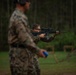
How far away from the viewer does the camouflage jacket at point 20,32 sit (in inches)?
176

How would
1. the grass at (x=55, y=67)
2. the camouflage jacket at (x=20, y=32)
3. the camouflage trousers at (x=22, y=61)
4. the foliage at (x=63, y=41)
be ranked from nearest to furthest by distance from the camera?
1. the camouflage jacket at (x=20, y=32)
2. the camouflage trousers at (x=22, y=61)
3. the grass at (x=55, y=67)
4. the foliage at (x=63, y=41)

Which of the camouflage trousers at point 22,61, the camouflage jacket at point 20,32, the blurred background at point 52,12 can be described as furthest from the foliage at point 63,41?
the camouflage jacket at point 20,32

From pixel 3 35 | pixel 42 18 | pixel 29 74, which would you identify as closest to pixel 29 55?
pixel 29 74

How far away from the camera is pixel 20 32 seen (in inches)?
177

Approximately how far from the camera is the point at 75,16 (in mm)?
35594

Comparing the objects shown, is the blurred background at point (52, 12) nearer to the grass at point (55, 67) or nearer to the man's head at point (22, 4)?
the grass at point (55, 67)

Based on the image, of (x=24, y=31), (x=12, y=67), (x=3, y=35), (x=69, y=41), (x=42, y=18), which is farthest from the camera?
(x=42, y=18)

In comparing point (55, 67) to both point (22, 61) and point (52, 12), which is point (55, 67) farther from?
point (52, 12)

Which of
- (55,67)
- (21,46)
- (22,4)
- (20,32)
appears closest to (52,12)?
(55,67)

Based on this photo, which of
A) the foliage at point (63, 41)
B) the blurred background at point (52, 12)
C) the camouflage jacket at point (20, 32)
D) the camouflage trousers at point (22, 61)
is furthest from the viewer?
the blurred background at point (52, 12)

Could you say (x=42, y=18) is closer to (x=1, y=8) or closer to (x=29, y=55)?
(x=1, y=8)

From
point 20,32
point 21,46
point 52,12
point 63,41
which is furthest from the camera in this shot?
point 52,12

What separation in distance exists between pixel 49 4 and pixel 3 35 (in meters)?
6.49

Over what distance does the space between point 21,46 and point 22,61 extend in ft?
0.69
